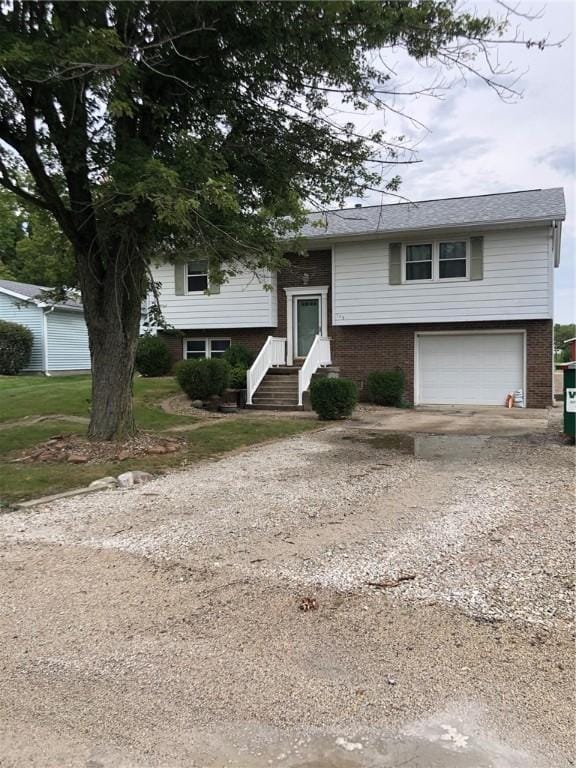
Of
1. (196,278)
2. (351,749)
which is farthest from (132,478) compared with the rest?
(196,278)

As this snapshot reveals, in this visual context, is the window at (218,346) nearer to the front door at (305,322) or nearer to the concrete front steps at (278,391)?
the front door at (305,322)

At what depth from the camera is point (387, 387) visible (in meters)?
16.9

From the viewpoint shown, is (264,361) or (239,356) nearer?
(264,361)

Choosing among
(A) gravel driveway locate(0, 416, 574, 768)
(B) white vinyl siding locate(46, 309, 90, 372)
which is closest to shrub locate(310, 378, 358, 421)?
(A) gravel driveway locate(0, 416, 574, 768)

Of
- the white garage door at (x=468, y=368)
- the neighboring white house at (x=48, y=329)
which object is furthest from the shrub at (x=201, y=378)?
the neighboring white house at (x=48, y=329)

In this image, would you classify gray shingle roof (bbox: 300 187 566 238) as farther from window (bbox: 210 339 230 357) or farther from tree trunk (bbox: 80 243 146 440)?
tree trunk (bbox: 80 243 146 440)

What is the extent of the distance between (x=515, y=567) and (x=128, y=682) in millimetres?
2790

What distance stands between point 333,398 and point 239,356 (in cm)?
524

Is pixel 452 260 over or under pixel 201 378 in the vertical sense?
over

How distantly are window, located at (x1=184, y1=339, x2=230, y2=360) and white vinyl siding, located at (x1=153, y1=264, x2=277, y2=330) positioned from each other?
2.45ft

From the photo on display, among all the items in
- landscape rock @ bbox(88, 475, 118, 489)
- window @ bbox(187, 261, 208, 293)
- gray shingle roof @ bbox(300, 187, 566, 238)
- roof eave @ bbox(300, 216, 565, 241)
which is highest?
gray shingle roof @ bbox(300, 187, 566, 238)

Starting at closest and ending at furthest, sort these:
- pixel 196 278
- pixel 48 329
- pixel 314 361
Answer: pixel 314 361 < pixel 196 278 < pixel 48 329

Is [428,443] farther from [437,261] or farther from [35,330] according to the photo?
[35,330]

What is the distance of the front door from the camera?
62.6 feet
